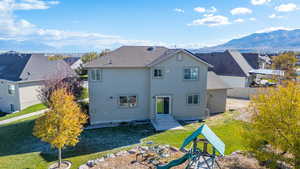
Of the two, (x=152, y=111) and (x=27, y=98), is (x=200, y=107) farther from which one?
(x=27, y=98)

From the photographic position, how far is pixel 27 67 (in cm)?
2577

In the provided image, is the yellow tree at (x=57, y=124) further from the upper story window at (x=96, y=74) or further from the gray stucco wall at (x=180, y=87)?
the gray stucco wall at (x=180, y=87)

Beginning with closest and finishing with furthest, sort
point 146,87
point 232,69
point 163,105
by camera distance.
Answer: point 146,87 < point 163,105 < point 232,69

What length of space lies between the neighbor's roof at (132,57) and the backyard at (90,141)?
5.59 metres

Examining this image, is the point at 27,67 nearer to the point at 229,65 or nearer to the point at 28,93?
the point at 28,93

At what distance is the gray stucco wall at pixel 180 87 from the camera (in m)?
17.6

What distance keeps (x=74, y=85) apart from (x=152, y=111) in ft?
27.1

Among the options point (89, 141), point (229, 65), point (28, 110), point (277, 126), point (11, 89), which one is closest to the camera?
point (277, 126)

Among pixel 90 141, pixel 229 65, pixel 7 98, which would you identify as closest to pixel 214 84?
pixel 90 141

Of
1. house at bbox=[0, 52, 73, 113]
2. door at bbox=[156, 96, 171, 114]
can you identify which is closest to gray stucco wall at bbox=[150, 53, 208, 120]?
door at bbox=[156, 96, 171, 114]

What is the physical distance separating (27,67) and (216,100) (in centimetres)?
2445

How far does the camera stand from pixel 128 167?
951 cm

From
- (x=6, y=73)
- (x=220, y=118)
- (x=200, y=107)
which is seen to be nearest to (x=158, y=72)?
(x=200, y=107)

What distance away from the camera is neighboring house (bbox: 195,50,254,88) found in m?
31.5
